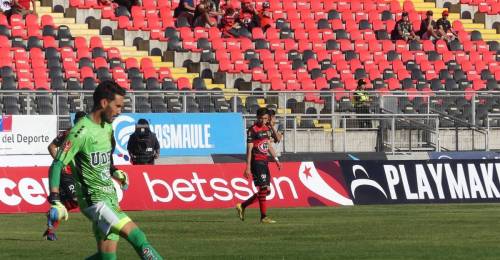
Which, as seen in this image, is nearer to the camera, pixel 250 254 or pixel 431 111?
pixel 250 254

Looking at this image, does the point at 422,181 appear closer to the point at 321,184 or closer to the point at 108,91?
the point at 321,184

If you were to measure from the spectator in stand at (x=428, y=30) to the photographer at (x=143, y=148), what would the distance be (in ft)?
60.5

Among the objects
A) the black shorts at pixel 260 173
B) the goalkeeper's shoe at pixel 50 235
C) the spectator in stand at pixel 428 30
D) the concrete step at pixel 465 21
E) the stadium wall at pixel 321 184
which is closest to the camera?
the goalkeeper's shoe at pixel 50 235

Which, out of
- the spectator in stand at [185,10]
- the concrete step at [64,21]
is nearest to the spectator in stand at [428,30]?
the spectator in stand at [185,10]

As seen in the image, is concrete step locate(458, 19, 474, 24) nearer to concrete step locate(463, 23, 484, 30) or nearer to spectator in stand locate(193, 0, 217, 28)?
concrete step locate(463, 23, 484, 30)

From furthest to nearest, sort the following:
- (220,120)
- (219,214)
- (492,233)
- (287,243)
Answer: (220,120) < (219,214) < (492,233) < (287,243)

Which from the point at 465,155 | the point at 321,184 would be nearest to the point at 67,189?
the point at 321,184

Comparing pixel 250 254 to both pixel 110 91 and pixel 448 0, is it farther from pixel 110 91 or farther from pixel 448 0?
pixel 448 0

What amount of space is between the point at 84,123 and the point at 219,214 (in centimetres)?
1599

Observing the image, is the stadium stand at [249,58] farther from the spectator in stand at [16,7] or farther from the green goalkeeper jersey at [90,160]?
the green goalkeeper jersey at [90,160]

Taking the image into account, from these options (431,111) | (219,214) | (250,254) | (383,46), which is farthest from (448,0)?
(250,254)

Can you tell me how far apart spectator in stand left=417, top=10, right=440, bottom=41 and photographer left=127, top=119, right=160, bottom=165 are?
1843 cm

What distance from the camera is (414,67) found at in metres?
47.0

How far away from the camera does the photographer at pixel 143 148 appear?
33.1 meters
